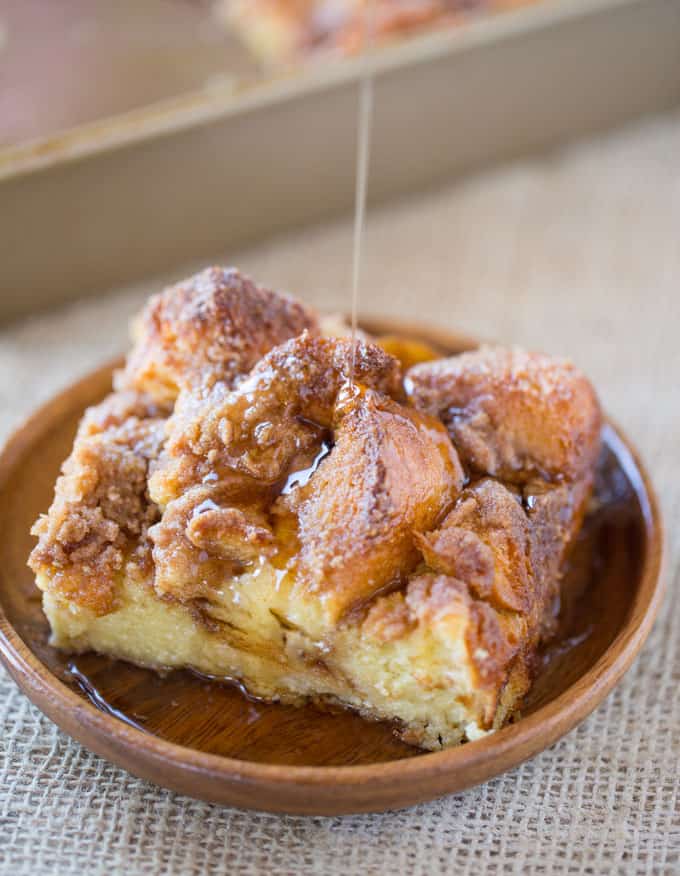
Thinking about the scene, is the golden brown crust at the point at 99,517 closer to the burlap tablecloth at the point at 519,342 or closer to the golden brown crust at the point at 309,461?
the golden brown crust at the point at 309,461

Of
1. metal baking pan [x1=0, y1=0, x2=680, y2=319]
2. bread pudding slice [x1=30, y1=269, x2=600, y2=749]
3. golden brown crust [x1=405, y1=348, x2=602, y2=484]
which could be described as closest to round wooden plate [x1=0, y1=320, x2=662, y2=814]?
bread pudding slice [x1=30, y1=269, x2=600, y2=749]

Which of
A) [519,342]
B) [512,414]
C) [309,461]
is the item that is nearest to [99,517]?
[309,461]

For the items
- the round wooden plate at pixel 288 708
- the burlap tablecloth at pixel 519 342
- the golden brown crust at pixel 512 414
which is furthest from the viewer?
the golden brown crust at pixel 512 414

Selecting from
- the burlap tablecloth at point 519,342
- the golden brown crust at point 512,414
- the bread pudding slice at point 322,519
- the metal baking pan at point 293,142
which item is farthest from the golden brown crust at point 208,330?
the metal baking pan at point 293,142

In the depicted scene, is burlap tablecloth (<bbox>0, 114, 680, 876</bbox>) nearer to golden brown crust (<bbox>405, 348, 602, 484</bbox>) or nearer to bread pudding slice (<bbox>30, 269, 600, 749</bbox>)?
bread pudding slice (<bbox>30, 269, 600, 749</bbox>)

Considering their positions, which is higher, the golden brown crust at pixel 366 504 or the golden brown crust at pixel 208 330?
the golden brown crust at pixel 208 330

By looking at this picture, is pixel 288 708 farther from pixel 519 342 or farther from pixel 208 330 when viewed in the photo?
pixel 519 342
